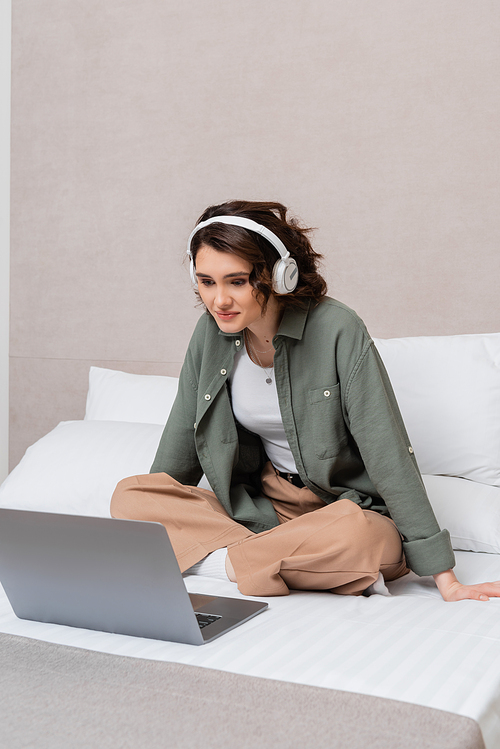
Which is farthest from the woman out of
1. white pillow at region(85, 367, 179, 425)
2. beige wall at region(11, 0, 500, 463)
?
beige wall at region(11, 0, 500, 463)

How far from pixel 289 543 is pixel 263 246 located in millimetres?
548

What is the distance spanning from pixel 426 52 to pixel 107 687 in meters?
1.98

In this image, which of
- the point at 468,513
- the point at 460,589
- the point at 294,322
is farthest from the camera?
the point at 468,513

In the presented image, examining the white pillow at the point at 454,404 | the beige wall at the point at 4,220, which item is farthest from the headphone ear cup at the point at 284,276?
the beige wall at the point at 4,220

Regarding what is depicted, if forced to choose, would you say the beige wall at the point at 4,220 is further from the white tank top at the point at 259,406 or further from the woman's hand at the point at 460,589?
the woman's hand at the point at 460,589

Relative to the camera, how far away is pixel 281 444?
1.49 m

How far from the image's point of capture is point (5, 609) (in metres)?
1.15

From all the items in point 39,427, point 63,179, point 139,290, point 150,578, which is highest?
point 63,179

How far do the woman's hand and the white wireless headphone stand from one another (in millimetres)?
591

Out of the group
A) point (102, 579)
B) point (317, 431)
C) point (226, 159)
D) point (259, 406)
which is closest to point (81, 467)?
point (259, 406)

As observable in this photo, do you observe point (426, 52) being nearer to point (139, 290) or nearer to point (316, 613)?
point (139, 290)

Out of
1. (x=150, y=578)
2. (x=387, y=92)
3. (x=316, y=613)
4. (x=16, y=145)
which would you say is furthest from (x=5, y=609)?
(x=16, y=145)

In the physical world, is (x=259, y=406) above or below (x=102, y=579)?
above

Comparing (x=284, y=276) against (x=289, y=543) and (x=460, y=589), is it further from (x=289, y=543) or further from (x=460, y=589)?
(x=460, y=589)
